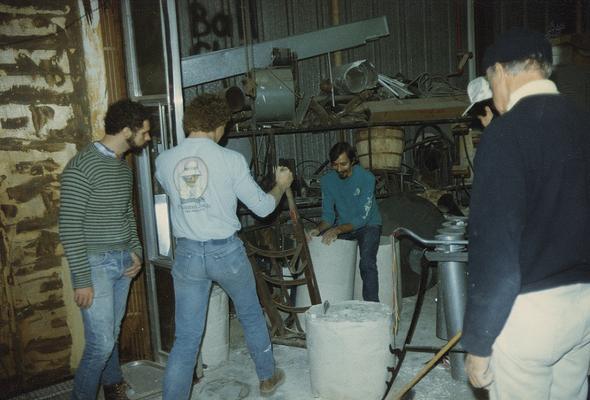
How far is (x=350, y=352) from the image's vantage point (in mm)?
3590

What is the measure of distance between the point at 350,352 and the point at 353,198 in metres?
2.12

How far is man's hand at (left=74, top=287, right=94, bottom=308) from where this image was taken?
3275 mm

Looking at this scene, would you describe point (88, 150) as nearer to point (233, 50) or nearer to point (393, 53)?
point (233, 50)

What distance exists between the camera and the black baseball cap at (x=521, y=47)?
199 cm

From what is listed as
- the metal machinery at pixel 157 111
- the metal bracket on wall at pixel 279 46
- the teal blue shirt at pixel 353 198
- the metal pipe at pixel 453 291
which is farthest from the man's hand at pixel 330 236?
the metal bracket on wall at pixel 279 46

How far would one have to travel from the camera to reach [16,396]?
4.14 metres

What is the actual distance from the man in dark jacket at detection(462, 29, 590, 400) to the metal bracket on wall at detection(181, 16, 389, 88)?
516 cm

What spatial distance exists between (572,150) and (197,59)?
5739 millimetres

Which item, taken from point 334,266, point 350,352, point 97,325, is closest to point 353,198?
point 334,266

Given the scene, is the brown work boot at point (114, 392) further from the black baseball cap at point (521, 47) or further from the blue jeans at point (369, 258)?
the black baseball cap at point (521, 47)

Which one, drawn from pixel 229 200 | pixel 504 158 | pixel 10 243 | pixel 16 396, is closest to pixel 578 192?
pixel 504 158

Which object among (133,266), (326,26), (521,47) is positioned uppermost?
(326,26)

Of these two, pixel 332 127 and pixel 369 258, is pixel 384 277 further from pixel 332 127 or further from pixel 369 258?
pixel 332 127

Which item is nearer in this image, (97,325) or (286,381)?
(97,325)
